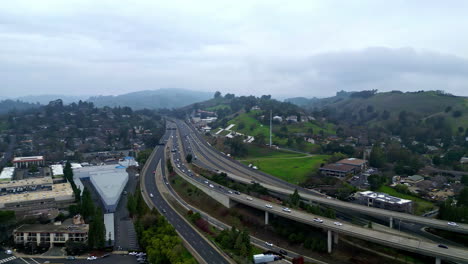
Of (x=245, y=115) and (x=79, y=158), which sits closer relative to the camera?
(x=79, y=158)

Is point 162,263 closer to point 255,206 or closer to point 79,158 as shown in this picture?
point 255,206

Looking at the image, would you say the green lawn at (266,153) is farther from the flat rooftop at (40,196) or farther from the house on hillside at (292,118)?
the flat rooftop at (40,196)

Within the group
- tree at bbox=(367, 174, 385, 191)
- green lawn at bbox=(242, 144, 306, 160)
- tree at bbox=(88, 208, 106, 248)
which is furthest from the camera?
green lawn at bbox=(242, 144, 306, 160)

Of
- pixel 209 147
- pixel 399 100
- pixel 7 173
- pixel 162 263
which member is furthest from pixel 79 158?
pixel 399 100

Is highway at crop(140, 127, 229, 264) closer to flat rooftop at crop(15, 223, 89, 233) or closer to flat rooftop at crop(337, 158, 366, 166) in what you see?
flat rooftop at crop(15, 223, 89, 233)

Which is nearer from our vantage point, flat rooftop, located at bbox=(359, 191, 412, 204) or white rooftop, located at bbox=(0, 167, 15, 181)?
flat rooftop, located at bbox=(359, 191, 412, 204)

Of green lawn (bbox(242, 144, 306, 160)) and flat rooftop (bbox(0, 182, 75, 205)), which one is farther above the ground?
green lawn (bbox(242, 144, 306, 160))

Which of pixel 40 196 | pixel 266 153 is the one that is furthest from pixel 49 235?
pixel 266 153

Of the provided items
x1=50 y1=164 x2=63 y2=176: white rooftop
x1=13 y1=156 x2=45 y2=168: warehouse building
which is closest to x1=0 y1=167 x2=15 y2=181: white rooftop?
x1=13 y1=156 x2=45 y2=168: warehouse building
